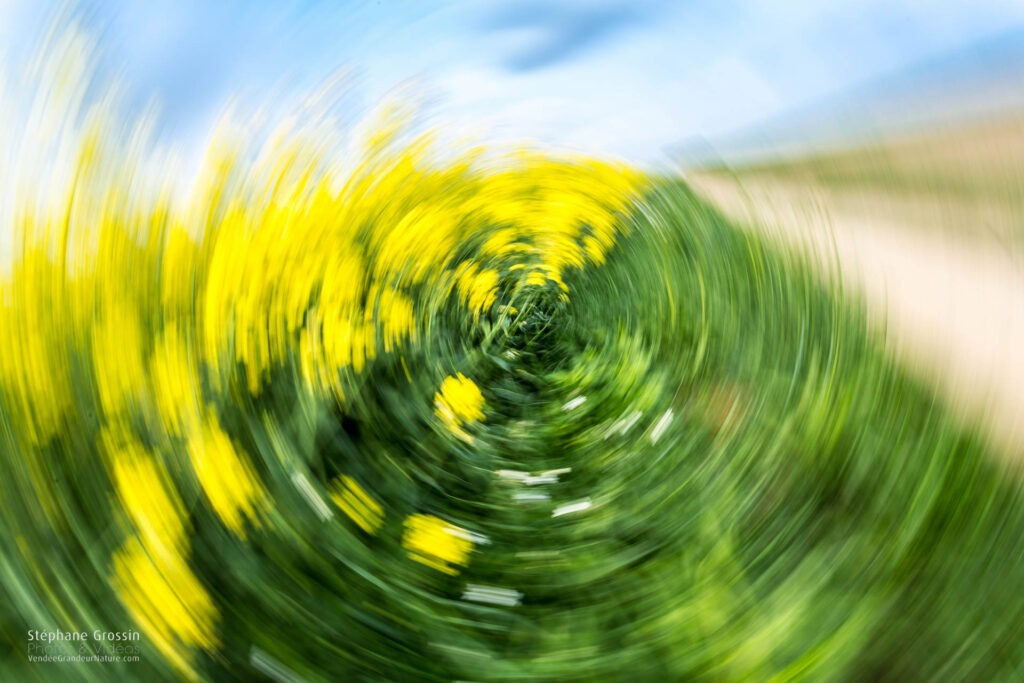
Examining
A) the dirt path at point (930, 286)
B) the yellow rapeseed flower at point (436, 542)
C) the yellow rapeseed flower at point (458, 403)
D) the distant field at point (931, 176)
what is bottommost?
the yellow rapeseed flower at point (436, 542)

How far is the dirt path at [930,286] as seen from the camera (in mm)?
515

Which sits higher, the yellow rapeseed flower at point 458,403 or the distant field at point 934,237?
the distant field at point 934,237

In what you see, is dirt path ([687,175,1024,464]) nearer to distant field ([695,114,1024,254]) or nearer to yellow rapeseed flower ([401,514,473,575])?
distant field ([695,114,1024,254])

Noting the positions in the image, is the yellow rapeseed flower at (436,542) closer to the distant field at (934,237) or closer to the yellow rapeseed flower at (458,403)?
the yellow rapeseed flower at (458,403)

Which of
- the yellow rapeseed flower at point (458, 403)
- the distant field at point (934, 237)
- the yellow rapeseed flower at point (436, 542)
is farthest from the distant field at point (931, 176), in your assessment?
the yellow rapeseed flower at point (436, 542)

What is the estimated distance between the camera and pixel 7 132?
0.37 m

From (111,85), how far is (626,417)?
53 centimetres

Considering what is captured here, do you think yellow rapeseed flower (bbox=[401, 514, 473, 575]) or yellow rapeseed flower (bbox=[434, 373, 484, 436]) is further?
yellow rapeseed flower (bbox=[434, 373, 484, 436])

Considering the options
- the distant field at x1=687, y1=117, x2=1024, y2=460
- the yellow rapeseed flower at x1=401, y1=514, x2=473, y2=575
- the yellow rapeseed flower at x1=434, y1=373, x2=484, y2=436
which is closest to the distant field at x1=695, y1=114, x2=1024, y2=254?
the distant field at x1=687, y1=117, x2=1024, y2=460

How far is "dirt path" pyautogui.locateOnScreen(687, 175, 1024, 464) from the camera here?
515mm

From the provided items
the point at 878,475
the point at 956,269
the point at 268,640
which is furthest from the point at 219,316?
the point at 956,269

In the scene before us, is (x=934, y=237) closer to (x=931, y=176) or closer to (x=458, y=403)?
(x=931, y=176)

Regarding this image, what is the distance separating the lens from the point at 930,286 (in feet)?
1.90

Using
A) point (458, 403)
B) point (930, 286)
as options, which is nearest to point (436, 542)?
point (458, 403)
